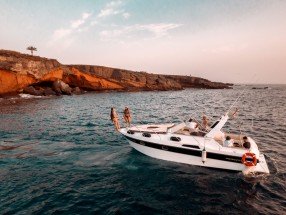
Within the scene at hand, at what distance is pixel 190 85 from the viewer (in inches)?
4934

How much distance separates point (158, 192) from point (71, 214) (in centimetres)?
376

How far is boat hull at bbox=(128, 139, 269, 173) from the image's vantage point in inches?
493

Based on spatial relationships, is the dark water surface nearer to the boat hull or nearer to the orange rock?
the boat hull

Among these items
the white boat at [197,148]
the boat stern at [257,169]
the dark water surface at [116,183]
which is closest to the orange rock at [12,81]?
the dark water surface at [116,183]

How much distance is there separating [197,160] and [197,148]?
73 centimetres

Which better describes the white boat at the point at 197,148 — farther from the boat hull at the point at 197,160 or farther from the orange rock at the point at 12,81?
the orange rock at the point at 12,81

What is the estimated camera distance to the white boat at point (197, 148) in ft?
41.0

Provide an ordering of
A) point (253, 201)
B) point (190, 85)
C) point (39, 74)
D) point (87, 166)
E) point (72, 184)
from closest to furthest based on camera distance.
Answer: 1. point (253, 201)
2. point (72, 184)
3. point (87, 166)
4. point (39, 74)
5. point (190, 85)

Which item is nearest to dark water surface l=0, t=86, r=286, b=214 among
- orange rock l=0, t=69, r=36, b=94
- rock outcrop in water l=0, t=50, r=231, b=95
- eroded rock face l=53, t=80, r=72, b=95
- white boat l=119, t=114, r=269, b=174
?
white boat l=119, t=114, r=269, b=174

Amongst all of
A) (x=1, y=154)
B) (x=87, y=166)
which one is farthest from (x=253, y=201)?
(x=1, y=154)

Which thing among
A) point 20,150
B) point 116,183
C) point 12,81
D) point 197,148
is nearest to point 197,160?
point 197,148

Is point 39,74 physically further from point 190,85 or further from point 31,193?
point 190,85

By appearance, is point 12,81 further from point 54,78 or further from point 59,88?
point 54,78

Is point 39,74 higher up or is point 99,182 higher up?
point 39,74
